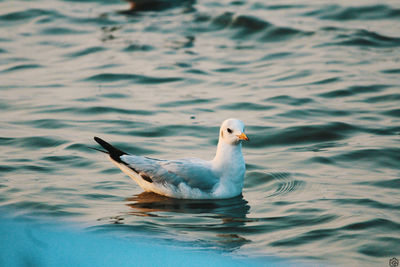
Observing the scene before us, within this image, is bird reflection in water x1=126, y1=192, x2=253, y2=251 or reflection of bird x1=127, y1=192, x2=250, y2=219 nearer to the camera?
bird reflection in water x1=126, y1=192, x2=253, y2=251

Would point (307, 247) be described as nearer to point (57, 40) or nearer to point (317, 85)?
point (317, 85)

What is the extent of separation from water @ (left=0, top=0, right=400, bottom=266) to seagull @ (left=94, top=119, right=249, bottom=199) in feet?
0.40

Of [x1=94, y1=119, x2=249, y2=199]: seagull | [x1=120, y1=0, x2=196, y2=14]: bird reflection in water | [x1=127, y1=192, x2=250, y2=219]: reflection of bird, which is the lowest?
[x1=127, y1=192, x2=250, y2=219]: reflection of bird

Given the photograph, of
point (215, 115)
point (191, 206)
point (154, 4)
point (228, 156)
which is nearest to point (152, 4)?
point (154, 4)

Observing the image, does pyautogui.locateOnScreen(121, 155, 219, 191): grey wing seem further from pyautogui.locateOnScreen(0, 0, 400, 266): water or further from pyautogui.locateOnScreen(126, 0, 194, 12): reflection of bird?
pyautogui.locateOnScreen(126, 0, 194, 12): reflection of bird

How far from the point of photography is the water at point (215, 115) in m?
5.39

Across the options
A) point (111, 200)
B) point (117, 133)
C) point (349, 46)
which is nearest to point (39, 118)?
point (117, 133)

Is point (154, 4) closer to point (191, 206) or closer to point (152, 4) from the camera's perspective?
point (152, 4)

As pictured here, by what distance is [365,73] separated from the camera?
1063cm

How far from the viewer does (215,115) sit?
888cm

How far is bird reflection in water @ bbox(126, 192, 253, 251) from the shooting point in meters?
5.11

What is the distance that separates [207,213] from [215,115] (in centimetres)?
321

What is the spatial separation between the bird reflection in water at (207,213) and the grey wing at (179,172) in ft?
0.64

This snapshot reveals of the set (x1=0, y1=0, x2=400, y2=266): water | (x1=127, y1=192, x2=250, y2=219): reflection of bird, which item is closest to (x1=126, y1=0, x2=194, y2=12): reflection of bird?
(x1=0, y1=0, x2=400, y2=266): water
